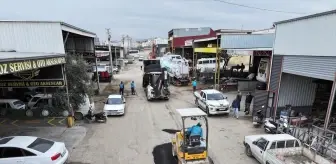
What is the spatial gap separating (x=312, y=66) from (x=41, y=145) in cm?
Answer: 1219

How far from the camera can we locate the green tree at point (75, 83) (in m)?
15.8

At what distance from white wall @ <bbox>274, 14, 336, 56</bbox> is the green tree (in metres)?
12.5

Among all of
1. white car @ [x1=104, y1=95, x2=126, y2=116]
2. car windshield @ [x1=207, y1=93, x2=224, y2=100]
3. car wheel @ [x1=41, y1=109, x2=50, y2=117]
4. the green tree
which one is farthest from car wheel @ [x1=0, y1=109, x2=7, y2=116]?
car windshield @ [x1=207, y1=93, x2=224, y2=100]

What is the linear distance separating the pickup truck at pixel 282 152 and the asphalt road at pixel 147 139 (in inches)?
36.1

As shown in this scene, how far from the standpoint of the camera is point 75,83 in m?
16.2

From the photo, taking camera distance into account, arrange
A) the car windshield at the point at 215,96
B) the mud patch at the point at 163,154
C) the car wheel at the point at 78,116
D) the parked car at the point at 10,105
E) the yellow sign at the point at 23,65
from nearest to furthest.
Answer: the yellow sign at the point at 23,65, the mud patch at the point at 163,154, the car wheel at the point at 78,116, the parked car at the point at 10,105, the car windshield at the point at 215,96

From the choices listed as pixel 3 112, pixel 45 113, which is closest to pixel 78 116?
pixel 45 113

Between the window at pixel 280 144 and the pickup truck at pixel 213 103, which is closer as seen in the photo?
the window at pixel 280 144

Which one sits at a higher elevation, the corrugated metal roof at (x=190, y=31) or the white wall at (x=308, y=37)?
the corrugated metal roof at (x=190, y=31)

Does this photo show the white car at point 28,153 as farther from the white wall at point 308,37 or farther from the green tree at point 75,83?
the white wall at point 308,37

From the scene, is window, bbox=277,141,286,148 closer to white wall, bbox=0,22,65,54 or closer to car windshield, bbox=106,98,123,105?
car windshield, bbox=106,98,123,105

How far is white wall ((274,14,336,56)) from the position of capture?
10.3 metres

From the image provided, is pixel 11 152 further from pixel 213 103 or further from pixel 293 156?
pixel 213 103

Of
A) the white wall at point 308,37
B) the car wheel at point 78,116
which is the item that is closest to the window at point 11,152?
the car wheel at point 78,116
